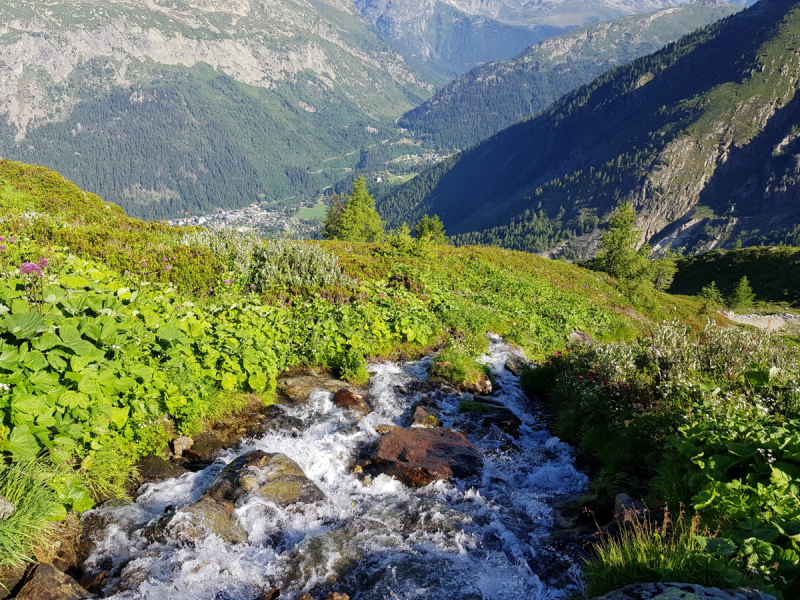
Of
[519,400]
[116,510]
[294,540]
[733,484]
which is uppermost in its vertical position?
[733,484]

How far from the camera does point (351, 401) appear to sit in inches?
385

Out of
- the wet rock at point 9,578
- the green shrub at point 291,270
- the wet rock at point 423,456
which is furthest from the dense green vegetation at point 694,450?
the green shrub at point 291,270

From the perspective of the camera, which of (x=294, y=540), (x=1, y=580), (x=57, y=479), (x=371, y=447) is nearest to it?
(x=1, y=580)

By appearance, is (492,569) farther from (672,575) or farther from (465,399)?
(465,399)

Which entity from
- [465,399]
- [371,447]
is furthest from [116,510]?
[465,399]

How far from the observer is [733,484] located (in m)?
4.39

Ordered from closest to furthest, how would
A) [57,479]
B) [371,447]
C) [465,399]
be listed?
1. [57,479]
2. [371,447]
3. [465,399]

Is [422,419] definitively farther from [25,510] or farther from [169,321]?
[25,510]

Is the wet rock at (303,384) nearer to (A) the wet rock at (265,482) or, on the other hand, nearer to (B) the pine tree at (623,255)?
(A) the wet rock at (265,482)

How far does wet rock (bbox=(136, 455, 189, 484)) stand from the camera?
673 cm

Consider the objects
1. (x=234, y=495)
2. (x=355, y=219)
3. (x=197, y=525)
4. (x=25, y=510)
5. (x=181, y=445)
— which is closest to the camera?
(x=25, y=510)

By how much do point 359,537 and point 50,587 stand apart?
11.3ft

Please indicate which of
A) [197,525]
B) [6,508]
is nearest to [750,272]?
[197,525]

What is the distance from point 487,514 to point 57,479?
5.93 m
